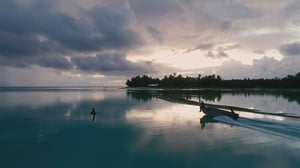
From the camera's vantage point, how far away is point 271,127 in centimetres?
2209

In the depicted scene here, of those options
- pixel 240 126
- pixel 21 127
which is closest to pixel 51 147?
pixel 21 127

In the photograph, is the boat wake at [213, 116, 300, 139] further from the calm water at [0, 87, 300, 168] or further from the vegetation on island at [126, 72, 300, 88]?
the vegetation on island at [126, 72, 300, 88]

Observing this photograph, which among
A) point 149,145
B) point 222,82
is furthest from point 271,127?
point 222,82

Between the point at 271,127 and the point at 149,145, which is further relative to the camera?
the point at 271,127

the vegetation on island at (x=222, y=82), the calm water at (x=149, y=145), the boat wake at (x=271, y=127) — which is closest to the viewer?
the calm water at (x=149, y=145)

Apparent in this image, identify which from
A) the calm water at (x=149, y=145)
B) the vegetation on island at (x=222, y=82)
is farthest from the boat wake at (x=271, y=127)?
the vegetation on island at (x=222, y=82)

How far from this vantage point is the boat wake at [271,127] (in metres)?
19.8

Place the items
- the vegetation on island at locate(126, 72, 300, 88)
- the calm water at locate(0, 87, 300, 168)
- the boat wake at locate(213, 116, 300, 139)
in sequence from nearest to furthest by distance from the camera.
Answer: the calm water at locate(0, 87, 300, 168) < the boat wake at locate(213, 116, 300, 139) < the vegetation on island at locate(126, 72, 300, 88)

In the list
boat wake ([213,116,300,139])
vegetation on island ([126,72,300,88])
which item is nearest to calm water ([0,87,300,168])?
boat wake ([213,116,300,139])

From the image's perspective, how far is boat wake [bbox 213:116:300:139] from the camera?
64.9ft

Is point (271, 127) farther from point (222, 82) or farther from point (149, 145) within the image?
point (222, 82)

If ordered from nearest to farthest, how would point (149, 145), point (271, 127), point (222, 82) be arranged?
point (149, 145), point (271, 127), point (222, 82)

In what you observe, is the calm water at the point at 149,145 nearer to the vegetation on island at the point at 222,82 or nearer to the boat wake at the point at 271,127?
the boat wake at the point at 271,127

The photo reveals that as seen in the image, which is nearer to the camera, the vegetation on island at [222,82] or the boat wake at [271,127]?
the boat wake at [271,127]
